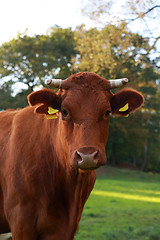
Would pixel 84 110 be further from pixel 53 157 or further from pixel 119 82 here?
pixel 53 157

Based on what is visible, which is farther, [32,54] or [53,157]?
[32,54]

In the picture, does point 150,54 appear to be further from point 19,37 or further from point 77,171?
point 19,37

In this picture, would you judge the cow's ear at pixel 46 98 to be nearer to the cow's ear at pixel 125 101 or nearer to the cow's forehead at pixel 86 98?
the cow's forehead at pixel 86 98

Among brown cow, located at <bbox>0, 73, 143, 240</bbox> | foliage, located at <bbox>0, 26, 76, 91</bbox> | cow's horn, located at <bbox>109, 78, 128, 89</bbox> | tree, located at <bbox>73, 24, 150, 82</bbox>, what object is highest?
foliage, located at <bbox>0, 26, 76, 91</bbox>

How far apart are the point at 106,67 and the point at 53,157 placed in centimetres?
684

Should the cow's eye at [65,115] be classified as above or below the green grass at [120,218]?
above

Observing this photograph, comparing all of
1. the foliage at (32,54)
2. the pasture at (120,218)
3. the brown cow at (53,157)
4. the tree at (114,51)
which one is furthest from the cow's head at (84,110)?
the foliage at (32,54)

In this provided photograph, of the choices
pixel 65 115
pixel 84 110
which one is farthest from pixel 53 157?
pixel 84 110

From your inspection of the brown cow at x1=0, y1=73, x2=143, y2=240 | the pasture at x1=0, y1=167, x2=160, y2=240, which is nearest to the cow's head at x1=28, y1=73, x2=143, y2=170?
the brown cow at x1=0, y1=73, x2=143, y2=240

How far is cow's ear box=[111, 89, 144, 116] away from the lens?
4.25 metres

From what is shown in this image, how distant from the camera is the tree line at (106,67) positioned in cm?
1058

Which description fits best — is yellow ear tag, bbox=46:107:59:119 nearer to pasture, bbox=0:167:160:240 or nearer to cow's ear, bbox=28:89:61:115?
cow's ear, bbox=28:89:61:115

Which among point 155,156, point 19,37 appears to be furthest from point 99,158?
point 155,156

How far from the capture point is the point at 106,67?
10.8m
